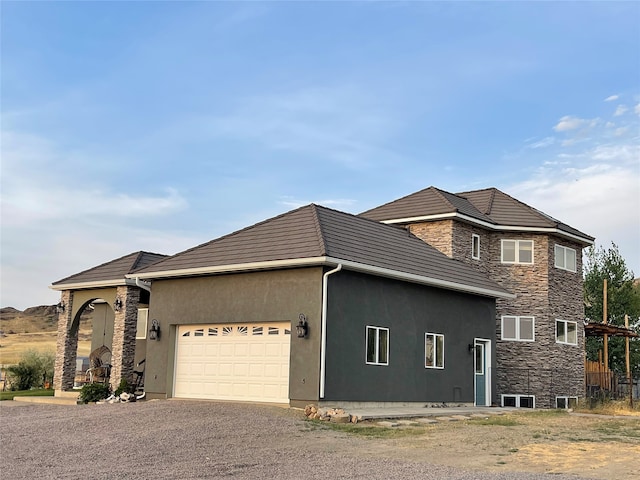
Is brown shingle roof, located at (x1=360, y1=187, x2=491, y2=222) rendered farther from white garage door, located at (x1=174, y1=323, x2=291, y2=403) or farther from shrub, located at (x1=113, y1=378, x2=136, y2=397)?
shrub, located at (x1=113, y1=378, x2=136, y2=397)

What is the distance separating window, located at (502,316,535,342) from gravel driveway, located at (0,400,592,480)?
38.2 ft

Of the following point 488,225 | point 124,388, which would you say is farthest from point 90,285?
point 488,225

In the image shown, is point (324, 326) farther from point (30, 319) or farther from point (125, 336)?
point (30, 319)

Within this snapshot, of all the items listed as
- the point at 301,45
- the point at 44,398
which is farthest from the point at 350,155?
the point at 44,398

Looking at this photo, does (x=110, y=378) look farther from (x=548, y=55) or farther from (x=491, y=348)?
(x=548, y=55)

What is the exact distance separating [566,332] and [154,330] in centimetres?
1469

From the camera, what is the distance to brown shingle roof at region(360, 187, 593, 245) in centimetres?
2495

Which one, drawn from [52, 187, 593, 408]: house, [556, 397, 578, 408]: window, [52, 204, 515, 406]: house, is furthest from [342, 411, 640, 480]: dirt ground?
[556, 397, 578, 408]: window

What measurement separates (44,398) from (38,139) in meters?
8.20

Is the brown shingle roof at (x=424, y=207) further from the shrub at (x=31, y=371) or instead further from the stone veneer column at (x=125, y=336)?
the shrub at (x=31, y=371)

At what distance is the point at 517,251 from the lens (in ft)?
86.3

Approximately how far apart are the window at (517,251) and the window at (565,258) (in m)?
1.07

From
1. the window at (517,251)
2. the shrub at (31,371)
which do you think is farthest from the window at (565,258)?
the shrub at (31,371)

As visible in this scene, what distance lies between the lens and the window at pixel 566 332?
2628 centimetres
